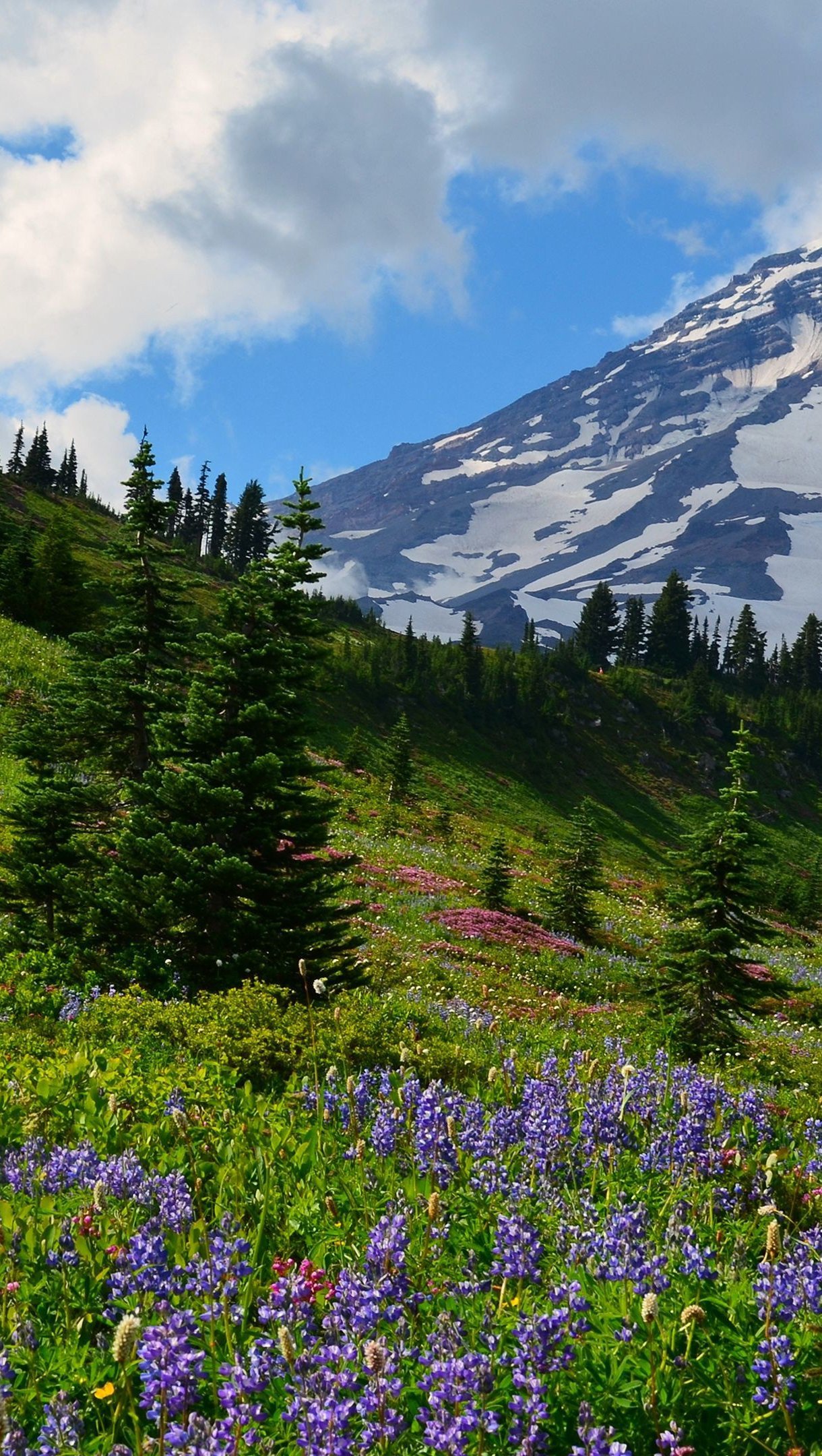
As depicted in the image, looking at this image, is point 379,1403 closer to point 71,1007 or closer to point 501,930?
point 71,1007

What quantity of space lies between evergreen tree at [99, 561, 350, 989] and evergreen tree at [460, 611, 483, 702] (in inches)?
3521

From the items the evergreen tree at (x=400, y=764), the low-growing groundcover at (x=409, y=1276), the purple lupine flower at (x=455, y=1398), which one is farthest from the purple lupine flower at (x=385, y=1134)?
the evergreen tree at (x=400, y=764)

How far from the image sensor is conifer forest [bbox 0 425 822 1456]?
2789 millimetres

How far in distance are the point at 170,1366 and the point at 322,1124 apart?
2.68m

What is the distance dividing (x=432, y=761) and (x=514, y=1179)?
246 ft

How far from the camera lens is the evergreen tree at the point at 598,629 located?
138500mm

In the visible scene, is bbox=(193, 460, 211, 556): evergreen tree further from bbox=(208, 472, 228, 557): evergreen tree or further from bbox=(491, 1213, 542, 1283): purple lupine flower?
bbox=(491, 1213, 542, 1283): purple lupine flower

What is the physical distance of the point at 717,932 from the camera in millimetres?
13844

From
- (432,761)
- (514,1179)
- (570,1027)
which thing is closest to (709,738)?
(432,761)

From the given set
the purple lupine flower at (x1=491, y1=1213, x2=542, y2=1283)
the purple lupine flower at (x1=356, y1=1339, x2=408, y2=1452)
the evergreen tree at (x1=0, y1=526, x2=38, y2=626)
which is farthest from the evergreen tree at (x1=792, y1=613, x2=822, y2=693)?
the purple lupine flower at (x1=356, y1=1339, x2=408, y2=1452)

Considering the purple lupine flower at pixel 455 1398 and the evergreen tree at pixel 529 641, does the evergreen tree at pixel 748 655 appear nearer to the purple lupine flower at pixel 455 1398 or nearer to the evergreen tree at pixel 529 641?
the evergreen tree at pixel 529 641

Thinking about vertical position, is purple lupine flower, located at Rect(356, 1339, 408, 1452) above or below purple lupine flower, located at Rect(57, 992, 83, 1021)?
above

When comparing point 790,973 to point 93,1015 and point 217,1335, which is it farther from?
point 217,1335

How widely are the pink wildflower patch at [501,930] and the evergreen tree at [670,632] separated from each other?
122 meters
